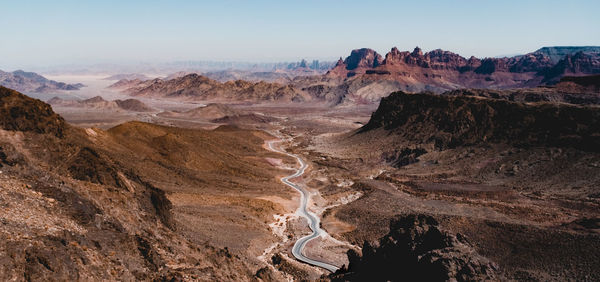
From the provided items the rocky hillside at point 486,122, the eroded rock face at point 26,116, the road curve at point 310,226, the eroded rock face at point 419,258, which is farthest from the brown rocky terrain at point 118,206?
the rocky hillside at point 486,122

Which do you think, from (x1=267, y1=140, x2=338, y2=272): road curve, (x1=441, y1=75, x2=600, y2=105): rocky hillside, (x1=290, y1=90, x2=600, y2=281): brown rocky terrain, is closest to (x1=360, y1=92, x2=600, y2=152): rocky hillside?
(x1=290, y1=90, x2=600, y2=281): brown rocky terrain

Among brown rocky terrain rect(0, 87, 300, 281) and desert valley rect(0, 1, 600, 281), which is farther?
desert valley rect(0, 1, 600, 281)

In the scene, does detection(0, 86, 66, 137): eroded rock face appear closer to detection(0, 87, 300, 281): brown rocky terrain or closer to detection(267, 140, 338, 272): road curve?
detection(0, 87, 300, 281): brown rocky terrain

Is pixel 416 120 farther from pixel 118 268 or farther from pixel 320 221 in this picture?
pixel 118 268

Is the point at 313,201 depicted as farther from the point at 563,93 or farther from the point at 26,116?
the point at 563,93

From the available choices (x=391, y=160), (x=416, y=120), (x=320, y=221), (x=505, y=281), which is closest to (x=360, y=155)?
(x=391, y=160)

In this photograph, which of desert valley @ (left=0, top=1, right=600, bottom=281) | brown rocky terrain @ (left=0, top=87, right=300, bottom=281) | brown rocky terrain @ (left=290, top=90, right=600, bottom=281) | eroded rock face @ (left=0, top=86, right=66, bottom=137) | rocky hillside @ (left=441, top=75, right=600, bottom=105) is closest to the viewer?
brown rocky terrain @ (left=0, top=87, right=300, bottom=281)

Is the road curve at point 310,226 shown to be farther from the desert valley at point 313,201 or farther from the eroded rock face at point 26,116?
the eroded rock face at point 26,116
